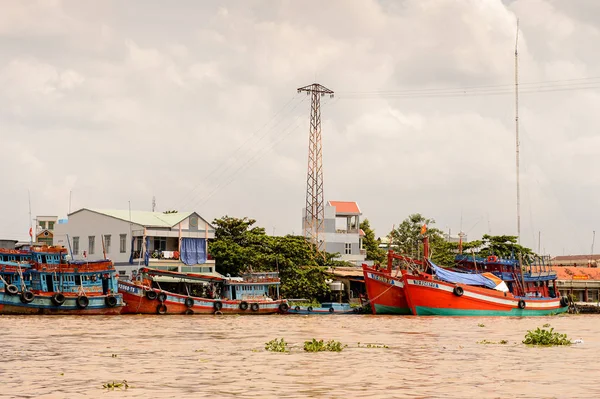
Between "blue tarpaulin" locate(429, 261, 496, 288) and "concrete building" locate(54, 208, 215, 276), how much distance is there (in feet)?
57.4

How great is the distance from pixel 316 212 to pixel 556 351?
145 feet

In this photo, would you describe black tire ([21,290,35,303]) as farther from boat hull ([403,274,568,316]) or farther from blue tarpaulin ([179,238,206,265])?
boat hull ([403,274,568,316])

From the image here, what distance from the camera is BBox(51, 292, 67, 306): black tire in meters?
43.4

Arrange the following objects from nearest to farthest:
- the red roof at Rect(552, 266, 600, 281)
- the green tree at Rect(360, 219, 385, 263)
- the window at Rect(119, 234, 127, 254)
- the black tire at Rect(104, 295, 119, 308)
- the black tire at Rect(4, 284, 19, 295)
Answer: the black tire at Rect(4, 284, 19, 295) < the black tire at Rect(104, 295, 119, 308) < the window at Rect(119, 234, 127, 254) < the red roof at Rect(552, 266, 600, 281) < the green tree at Rect(360, 219, 385, 263)

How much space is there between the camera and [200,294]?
53.1 meters

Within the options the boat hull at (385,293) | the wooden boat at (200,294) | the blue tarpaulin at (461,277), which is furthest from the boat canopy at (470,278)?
the wooden boat at (200,294)

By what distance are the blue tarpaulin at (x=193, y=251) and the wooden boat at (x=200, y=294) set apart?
3791 millimetres

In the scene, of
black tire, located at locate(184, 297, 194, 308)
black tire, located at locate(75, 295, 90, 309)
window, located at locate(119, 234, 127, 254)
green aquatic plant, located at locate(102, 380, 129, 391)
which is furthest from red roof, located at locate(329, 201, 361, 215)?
green aquatic plant, located at locate(102, 380, 129, 391)

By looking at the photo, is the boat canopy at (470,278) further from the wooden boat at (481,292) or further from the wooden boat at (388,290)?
the wooden boat at (388,290)

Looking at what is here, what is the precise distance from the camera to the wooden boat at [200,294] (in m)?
47.2

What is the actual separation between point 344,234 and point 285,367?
5830 centimetres

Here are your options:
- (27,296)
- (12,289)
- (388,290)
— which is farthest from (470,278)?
(12,289)

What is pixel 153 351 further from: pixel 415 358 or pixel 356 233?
pixel 356 233

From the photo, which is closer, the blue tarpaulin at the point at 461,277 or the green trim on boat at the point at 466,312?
the green trim on boat at the point at 466,312
